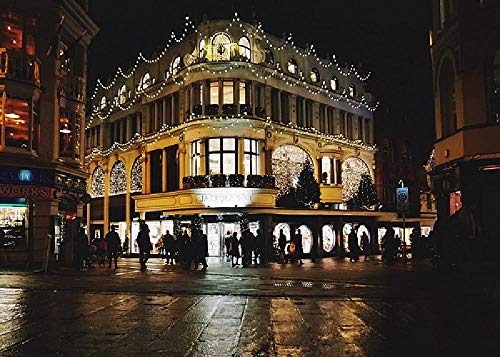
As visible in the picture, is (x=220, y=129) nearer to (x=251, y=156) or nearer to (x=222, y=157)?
(x=222, y=157)

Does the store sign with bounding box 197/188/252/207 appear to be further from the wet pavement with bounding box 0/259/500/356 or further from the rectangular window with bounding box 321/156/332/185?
the wet pavement with bounding box 0/259/500/356

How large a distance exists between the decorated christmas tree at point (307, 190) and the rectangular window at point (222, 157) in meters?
4.87

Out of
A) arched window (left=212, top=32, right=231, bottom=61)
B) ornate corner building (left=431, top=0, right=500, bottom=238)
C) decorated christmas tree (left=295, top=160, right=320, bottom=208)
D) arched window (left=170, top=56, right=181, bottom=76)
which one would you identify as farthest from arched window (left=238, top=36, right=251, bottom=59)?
ornate corner building (left=431, top=0, right=500, bottom=238)

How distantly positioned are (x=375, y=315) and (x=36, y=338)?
20.4ft

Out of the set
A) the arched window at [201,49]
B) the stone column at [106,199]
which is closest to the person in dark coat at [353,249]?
the arched window at [201,49]

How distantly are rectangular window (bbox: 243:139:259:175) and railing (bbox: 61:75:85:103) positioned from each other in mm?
10723

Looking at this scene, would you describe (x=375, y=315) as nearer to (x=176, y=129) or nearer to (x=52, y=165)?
(x=52, y=165)

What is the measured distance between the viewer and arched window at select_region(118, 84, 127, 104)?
4620 cm

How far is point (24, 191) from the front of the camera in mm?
25344

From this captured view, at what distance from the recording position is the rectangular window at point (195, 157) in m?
36.2

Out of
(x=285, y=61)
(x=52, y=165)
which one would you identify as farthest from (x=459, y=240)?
(x=285, y=61)

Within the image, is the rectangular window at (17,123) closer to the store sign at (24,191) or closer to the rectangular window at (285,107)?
the store sign at (24,191)

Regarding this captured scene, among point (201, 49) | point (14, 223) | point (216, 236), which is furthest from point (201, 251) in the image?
point (201, 49)

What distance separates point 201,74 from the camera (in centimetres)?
3638
